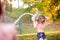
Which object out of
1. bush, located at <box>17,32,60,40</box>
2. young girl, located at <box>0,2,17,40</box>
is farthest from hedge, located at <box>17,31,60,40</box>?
young girl, located at <box>0,2,17,40</box>

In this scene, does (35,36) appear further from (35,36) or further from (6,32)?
Result: (6,32)

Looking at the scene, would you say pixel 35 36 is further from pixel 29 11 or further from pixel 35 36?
pixel 29 11

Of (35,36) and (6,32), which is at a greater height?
(6,32)

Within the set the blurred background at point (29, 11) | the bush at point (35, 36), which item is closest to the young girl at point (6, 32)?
the blurred background at point (29, 11)

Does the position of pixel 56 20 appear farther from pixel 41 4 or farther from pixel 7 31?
pixel 7 31

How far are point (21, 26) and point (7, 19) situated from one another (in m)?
0.37

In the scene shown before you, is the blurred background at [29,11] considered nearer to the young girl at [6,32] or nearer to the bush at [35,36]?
the bush at [35,36]

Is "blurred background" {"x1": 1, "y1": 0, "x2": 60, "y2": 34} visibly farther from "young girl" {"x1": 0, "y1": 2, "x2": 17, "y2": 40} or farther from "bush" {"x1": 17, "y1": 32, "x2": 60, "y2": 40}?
"young girl" {"x1": 0, "y1": 2, "x2": 17, "y2": 40}

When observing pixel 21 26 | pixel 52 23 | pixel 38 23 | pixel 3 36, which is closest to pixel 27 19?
pixel 21 26

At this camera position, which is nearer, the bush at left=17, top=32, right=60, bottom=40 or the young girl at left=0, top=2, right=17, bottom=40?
the young girl at left=0, top=2, right=17, bottom=40

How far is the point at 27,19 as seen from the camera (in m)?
5.32

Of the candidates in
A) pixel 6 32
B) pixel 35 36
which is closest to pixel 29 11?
pixel 35 36

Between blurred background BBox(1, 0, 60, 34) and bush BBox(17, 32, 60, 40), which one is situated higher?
blurred background BBox(1, 0, 60, 34)

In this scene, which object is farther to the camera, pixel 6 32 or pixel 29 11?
pixel 29 11
